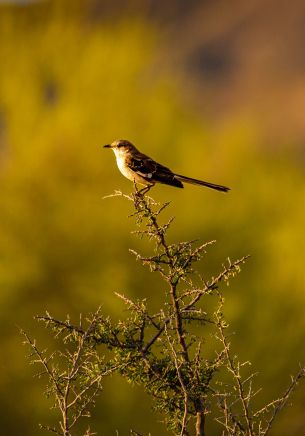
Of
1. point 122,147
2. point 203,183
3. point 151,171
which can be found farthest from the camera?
point 122,147

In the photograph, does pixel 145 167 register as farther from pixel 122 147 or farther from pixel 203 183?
pixel 203 183

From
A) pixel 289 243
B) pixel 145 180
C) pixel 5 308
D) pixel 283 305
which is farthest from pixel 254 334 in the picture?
pixel 145 180

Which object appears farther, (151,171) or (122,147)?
(122,147)

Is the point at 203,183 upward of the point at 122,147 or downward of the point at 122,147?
downward

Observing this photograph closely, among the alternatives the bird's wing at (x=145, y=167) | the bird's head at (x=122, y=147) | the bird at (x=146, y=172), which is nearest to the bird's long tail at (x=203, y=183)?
the bird at (x=146, y=172)

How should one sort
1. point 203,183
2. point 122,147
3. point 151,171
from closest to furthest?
point 203,183
point 151,171
point 122,147

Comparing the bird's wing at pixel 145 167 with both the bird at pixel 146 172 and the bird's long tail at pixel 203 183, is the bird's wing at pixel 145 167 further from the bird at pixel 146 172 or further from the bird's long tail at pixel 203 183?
the bird's long tail at pixel 203 183

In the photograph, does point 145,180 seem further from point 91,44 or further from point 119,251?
point 91,44

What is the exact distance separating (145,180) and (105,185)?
19.3 feet

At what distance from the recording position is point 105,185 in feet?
39.3

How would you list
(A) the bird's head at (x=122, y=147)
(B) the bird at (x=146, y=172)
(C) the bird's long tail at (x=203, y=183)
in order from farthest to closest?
1. (A) the bird's head at (x=122, y=147)
2. (B) the bird at (x=146, y=172)
3. (C) the bird's long tail at (x=203, y=183)

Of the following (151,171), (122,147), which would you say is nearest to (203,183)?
(151,171)

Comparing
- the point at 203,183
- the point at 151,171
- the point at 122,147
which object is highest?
the point at 122,147

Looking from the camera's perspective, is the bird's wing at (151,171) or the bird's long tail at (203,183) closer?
the bird's long tail at (203,183)
